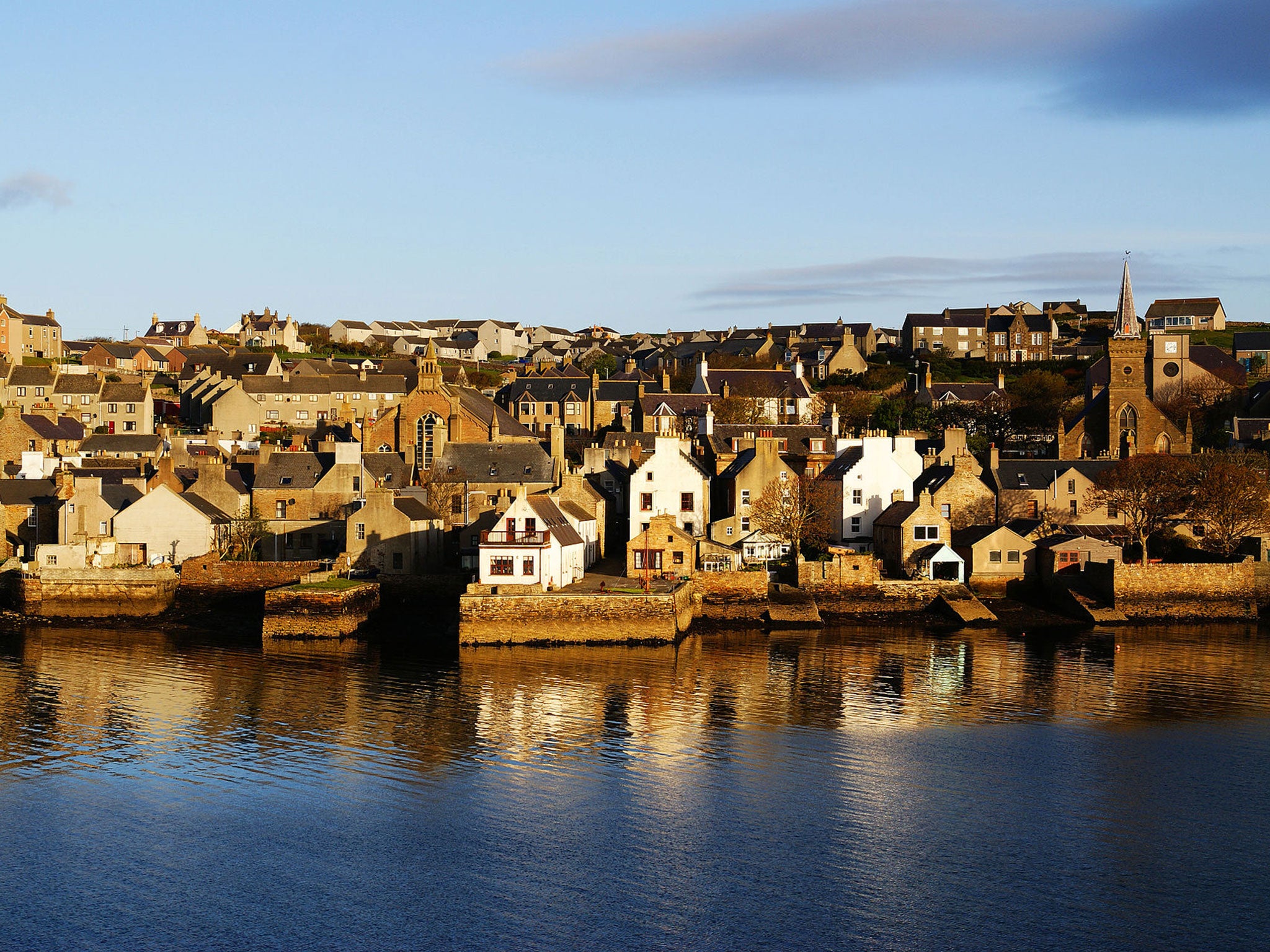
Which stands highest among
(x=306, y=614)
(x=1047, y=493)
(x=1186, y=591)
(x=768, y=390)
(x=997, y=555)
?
(x=768, y=390)

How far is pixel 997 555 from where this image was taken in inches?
2313

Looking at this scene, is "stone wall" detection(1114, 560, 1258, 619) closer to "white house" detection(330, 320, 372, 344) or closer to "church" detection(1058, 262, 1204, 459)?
"church" detection(1058, 262, 1204, 459)

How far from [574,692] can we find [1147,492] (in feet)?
108

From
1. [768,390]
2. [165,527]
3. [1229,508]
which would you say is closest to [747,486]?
[1229,508]

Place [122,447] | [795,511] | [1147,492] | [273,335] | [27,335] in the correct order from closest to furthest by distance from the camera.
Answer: [1147,492], [795,511], [122,447], [27,335], [273,335]

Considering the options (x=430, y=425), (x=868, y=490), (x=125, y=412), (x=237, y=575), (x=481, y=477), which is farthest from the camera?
(x=125, y=412)

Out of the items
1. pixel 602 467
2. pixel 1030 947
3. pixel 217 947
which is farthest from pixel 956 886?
pixel 602 467

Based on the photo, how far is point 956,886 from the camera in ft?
86.3

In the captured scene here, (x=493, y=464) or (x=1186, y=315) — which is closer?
(x=493, y=464)

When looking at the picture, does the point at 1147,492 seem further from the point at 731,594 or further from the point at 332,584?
the point at 332,584

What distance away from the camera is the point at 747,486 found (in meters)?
65.5

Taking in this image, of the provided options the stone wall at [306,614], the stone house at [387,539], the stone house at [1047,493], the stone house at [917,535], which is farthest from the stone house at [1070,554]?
the stone wall at [306,614]

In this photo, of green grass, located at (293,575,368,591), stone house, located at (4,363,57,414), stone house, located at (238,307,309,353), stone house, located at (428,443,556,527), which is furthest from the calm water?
stone house, located at (238,307,309,353)

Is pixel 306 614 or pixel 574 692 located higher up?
pixel 306 614
